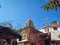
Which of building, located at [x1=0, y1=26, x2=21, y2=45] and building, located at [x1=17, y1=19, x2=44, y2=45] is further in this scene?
building, located at [x1=17, y1=19, x2=44, y2=45]

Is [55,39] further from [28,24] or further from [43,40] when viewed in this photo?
[28,24]

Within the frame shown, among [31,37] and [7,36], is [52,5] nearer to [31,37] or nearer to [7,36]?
[7,36]

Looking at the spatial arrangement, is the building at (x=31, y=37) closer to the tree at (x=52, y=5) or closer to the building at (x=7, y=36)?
the tree at (x=52, y=5)

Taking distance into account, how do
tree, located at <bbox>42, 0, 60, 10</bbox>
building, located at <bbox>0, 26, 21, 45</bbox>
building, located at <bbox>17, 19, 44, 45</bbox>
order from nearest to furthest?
1. building, located at <bbox>0, 26, 21, 45</bbox>
2. tree, located at <bbox>42, 0, 60, 10</bbox>
3. building, located at <bbox>17, 19, 44, 45</bbox>

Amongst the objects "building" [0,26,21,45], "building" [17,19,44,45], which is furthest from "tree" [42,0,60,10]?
"building" [17,19,44,45]

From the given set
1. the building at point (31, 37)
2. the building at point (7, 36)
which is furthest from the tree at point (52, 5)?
the building at point (31, 37)

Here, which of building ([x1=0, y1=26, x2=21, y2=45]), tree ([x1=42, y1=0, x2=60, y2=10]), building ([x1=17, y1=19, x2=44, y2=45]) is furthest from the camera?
building ([x1=17, y1=19, x2=44, y2=45])

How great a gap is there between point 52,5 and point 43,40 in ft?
116

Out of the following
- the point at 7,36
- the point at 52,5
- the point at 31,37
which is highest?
the point at 52,5

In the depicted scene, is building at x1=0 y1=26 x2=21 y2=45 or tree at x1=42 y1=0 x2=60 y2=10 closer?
building at x1=0 y1=26 x2=21 y2=45

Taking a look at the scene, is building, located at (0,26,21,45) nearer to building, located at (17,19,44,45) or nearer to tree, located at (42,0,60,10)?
tree, located at (42,0,60,10)

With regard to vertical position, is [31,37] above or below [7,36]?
above

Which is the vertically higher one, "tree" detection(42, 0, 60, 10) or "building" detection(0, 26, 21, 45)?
"tree" detection(42, 0, 60, 10)

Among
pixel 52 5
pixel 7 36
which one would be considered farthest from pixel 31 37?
pixel 7 36
